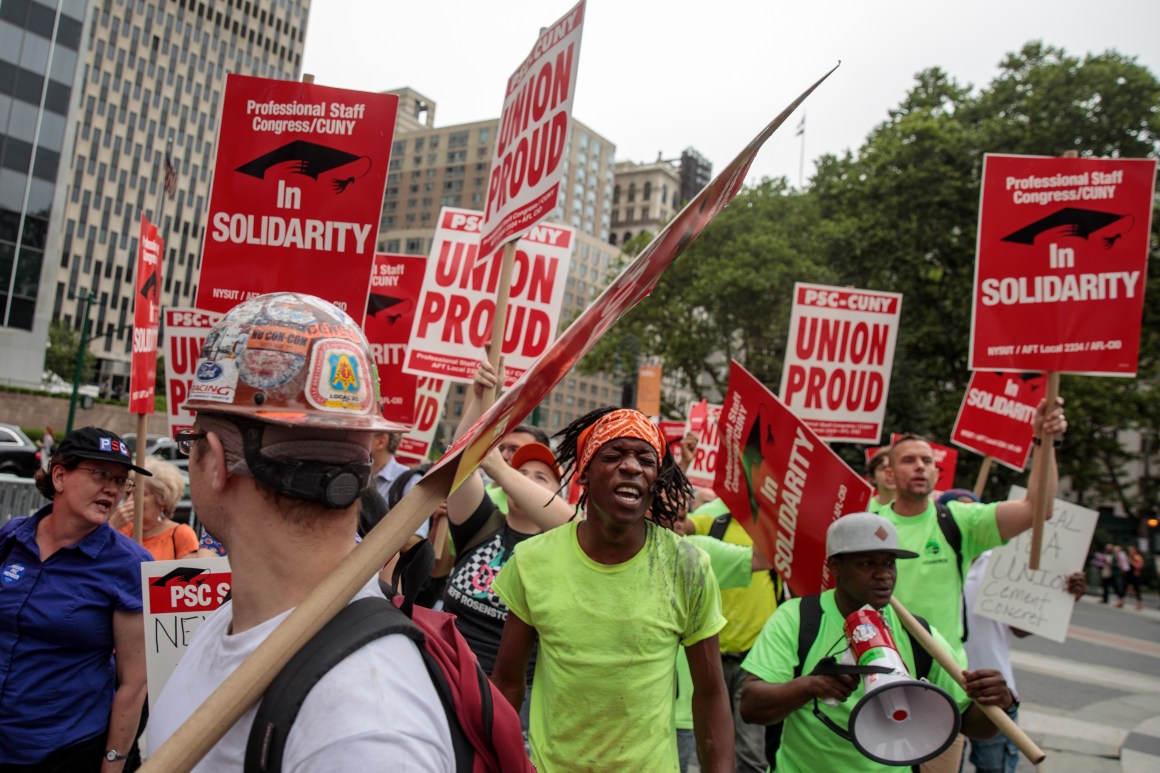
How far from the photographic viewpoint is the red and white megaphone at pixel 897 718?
111 inches

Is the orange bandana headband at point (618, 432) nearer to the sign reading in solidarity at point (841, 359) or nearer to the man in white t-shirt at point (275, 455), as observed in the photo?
the man in white t-shirt at point (275, 455)

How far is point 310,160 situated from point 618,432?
2.33 metres

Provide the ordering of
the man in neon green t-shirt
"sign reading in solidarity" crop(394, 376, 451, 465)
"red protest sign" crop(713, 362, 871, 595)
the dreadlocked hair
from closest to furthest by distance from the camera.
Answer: the man in neon green t-shirt, the dreadlocked hair, "red protest sign" crop(713, 362, 871, 595), "sign reading in solidarity" crop(394, 376, 451, 465)

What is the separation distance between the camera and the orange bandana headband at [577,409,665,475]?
3008 millimetres

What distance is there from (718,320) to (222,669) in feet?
115

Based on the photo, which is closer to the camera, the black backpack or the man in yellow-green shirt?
the black backpack

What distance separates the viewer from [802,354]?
23.8 ft

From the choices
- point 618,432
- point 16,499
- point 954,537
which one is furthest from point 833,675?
point 16,499

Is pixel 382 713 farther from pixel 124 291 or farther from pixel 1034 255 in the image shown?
pixel 124 291

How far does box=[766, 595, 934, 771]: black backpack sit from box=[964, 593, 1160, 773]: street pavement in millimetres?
4710

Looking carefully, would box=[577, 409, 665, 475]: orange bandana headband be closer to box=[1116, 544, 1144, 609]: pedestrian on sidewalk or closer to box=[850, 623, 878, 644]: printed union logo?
box=[850, 623, 878, 644]: printed union logo

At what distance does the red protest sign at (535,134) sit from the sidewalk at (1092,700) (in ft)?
19.3

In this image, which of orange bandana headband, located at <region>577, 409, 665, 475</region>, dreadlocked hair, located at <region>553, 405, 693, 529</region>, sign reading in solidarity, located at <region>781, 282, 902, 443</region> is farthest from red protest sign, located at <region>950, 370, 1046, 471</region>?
orange bandana headband, located at <region>577, 409, 665, 475</region>

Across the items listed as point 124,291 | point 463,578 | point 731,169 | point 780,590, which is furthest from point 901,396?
point 124,291
